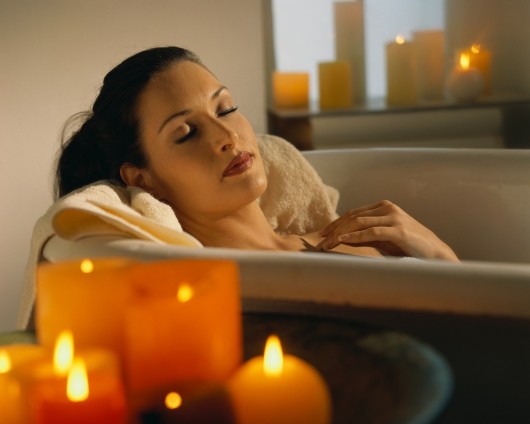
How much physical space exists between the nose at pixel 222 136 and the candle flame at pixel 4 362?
88cm

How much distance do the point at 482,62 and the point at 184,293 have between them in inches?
98.5

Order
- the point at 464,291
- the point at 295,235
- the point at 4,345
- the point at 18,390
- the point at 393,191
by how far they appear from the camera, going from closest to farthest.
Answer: the point at 18,390 < the point at 4,345 < the point at 464,291 < the point at 295,235 < the point at 393,191

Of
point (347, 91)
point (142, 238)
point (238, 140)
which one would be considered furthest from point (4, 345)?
point (347, 91)

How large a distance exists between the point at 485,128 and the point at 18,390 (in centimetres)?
264

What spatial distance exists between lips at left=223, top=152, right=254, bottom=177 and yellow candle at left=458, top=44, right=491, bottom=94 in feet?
5.42

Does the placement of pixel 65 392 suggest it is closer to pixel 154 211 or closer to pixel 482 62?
pixel 154 211

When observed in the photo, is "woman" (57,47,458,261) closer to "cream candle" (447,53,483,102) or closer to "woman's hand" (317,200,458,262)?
"woman's hand" (317,200,458,262)

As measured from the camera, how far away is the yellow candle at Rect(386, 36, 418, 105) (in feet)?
9.71

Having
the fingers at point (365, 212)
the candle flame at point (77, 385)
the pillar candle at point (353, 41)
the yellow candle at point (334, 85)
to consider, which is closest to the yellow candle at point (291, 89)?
the yellow candle at point (334, 85)

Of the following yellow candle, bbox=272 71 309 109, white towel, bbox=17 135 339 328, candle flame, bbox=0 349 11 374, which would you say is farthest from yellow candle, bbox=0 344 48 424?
yellow candle, bbox=272 71 309 109

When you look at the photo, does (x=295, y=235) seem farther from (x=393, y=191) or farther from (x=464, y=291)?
(x=464, y=291)

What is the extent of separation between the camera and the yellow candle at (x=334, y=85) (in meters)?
2.96

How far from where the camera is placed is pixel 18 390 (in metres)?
0.74

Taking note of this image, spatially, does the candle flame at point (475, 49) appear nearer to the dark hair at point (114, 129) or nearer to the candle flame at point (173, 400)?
the dark hair at point (114, 129)
